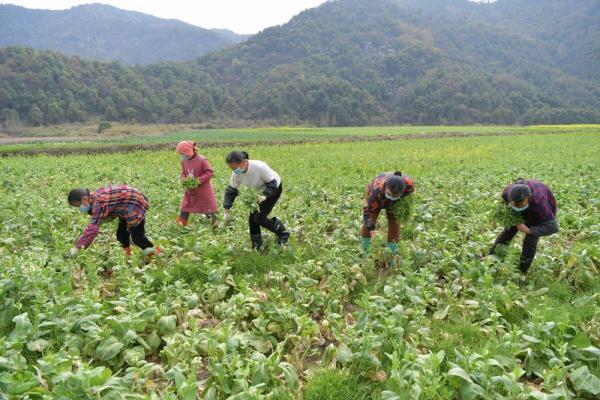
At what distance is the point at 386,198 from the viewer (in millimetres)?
5781

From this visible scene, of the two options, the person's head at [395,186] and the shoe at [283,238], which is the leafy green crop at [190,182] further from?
the person's head at [395,186]

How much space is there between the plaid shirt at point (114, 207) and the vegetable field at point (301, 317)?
46 centimetres

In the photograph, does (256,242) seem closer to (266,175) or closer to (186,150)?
(266,175)

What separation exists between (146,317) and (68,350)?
71 cm

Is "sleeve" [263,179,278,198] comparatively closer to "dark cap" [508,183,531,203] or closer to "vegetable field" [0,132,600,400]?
"vegetable field" [0,132,600,400]

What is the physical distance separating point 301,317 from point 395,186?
2075mm

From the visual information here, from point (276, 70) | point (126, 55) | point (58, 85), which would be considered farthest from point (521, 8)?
point (58, 85)

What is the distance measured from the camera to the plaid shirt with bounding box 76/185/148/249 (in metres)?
5.47

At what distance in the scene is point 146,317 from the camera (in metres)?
4.25

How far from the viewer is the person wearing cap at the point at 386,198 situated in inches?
211

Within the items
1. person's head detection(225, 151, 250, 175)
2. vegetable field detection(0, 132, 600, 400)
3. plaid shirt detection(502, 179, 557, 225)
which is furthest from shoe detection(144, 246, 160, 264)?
plaid shirt detection(502, 179, 557, 225)

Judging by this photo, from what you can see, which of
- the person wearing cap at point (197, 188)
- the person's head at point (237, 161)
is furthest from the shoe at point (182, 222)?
the person's head at point (237, 161)

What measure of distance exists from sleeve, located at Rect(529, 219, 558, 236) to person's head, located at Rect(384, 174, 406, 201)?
1.71 metres

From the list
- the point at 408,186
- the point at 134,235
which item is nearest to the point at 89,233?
the point at 134,235
